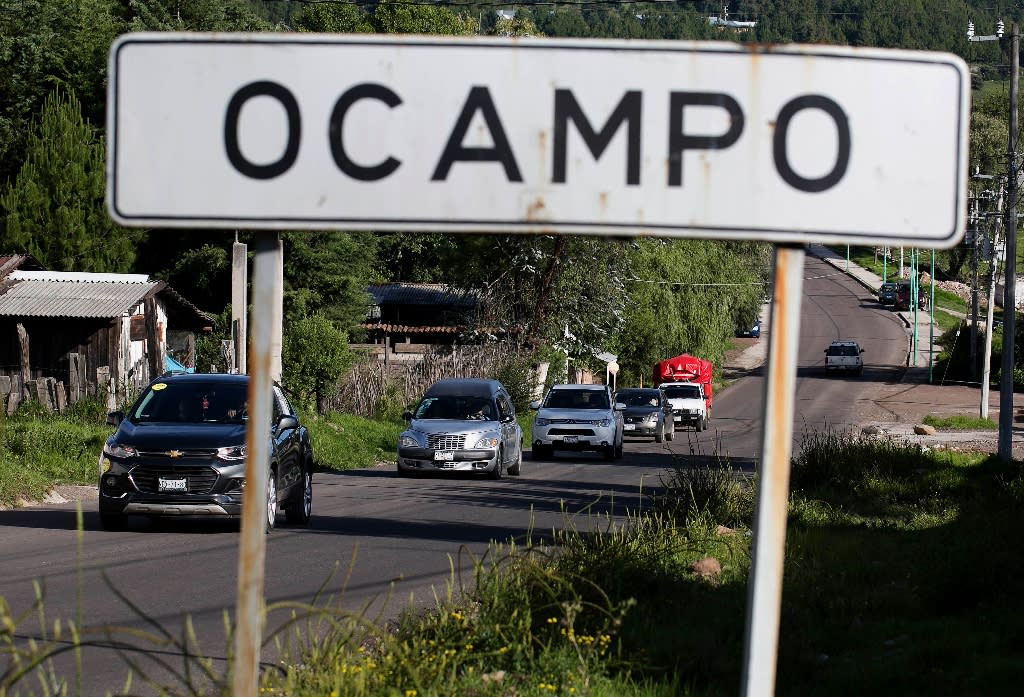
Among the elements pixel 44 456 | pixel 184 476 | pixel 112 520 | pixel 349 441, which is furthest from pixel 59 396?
pixel 184 476

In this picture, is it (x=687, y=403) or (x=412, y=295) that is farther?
(x=412, y=295)

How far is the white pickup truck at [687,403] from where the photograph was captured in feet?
163

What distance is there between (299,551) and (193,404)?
3181mm

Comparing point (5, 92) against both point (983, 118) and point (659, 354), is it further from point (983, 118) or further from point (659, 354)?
point (983, 118)

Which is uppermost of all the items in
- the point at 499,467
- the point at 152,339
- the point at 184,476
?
the point at 152,339

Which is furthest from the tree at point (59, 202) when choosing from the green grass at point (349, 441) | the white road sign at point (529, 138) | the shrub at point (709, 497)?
the white road sign at point (529, 138)

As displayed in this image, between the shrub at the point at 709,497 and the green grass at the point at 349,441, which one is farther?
the green grass at the point at 349,441

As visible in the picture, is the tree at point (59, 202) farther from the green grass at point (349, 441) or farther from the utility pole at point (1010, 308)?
the utility pole at point (1010, 308)

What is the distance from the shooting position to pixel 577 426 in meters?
31.9

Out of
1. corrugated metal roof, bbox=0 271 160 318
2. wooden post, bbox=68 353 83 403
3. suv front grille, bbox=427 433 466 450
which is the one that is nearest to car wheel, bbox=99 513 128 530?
suv front grille, bbox=427 433 466 450

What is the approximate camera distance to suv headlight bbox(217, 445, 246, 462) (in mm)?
15211

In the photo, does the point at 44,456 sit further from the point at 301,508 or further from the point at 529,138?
the point at 529,138

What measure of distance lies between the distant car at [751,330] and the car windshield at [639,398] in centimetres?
5341

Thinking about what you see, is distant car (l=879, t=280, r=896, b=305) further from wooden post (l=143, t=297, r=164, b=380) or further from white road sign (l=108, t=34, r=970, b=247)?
white road sign (l=108, t=34, r=970, b=247)
